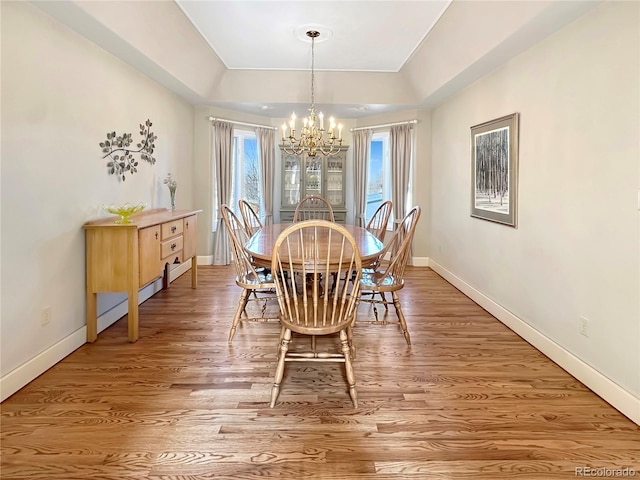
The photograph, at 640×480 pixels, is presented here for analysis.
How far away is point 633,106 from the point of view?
81.4 inches

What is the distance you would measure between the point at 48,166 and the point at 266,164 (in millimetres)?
3868

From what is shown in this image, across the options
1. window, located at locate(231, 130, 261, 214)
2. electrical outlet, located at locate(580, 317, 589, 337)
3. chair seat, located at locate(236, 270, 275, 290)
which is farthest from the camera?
window, located at locate(231, 130, 261, 214)

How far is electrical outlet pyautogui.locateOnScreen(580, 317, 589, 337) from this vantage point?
7.97 ft

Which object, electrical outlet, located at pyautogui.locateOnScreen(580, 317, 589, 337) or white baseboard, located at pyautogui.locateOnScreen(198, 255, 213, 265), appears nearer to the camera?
electrical outlet, located at pyautogui.locateOnScreen(580, 317, 589, 337)

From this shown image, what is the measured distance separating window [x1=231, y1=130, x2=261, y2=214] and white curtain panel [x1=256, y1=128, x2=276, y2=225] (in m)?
0.13

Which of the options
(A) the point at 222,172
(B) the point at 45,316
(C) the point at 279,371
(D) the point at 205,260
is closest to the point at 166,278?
(D) the point at 205,260

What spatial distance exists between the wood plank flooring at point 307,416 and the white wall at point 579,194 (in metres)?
0.35

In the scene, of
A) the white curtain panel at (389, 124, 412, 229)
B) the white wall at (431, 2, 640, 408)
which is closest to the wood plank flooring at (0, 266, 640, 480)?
the white wall at (431, 2, 640, 408)

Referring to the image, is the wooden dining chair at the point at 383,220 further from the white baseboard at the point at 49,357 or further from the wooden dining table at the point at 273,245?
the white baseboard at the point at 49,357

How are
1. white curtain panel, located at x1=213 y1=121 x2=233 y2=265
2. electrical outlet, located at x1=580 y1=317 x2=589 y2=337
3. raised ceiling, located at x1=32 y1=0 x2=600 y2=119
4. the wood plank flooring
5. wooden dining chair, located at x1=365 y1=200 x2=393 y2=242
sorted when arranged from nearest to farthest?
1. the wood plank flooring
2. electrical outlet, located at x1=580 y1=317 x2=589 y2=337
3. raised ceiling, located at x1=32 y1=0 x2=600 y2=119
4. wooden dining chair, located at x1=365 y1=200 x2=393 y2=242
5. white curtain panel, located at x1=213 y1=121 x2=233 y2=265

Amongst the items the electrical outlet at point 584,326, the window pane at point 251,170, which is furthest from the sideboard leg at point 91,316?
A: the window pane at point 251,170

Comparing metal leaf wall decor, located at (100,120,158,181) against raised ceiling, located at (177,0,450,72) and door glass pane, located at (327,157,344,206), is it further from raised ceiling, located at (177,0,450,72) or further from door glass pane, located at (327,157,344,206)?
door glass pane, located at (327,157,344,206)

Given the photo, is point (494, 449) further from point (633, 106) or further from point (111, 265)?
point (111, 265)

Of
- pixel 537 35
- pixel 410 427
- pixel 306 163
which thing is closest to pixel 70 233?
pixel 410 427
